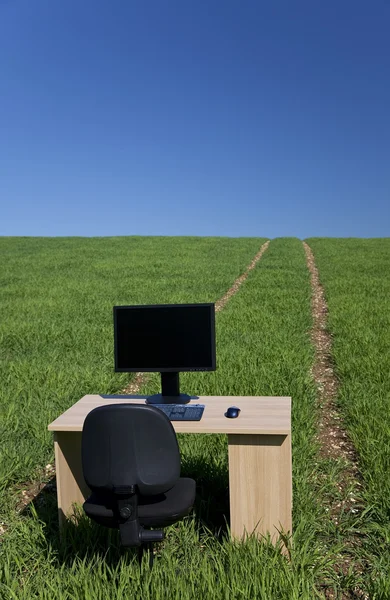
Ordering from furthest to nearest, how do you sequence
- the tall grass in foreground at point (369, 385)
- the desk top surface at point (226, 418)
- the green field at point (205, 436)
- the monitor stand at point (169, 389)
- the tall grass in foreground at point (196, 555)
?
the monitor stand at point (169, 389) < the tall grass in foreground at point (369, 385) < the desk top surface at point (226, 418) < the green field at point (205, 436) < the tall grass in foreground at point (196, 555)

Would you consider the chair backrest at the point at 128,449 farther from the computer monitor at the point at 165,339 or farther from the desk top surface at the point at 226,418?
the computer monitor at the point at 165,339

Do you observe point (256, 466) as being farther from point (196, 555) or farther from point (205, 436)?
point (205, 436)

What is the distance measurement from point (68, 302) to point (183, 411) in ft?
36.9

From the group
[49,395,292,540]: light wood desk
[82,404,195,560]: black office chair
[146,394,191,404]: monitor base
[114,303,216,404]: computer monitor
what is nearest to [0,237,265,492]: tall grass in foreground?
[146,394,191,404]: monitor base

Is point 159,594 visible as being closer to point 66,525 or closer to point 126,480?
point 126,480

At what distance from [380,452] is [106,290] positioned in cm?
1268

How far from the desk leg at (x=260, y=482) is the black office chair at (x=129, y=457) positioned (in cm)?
70

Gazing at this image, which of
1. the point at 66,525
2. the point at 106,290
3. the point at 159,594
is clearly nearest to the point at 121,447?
the point at 159,594

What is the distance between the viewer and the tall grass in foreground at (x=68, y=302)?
6270mm

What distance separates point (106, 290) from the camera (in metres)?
16.8

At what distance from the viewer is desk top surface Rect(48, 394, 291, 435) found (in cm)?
373

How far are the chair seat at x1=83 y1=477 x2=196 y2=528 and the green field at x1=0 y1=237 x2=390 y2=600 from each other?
28cm

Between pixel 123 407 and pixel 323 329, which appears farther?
pixel 323 329

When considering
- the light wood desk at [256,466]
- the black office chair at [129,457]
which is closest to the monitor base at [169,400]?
the light wood desk at [256,466]
